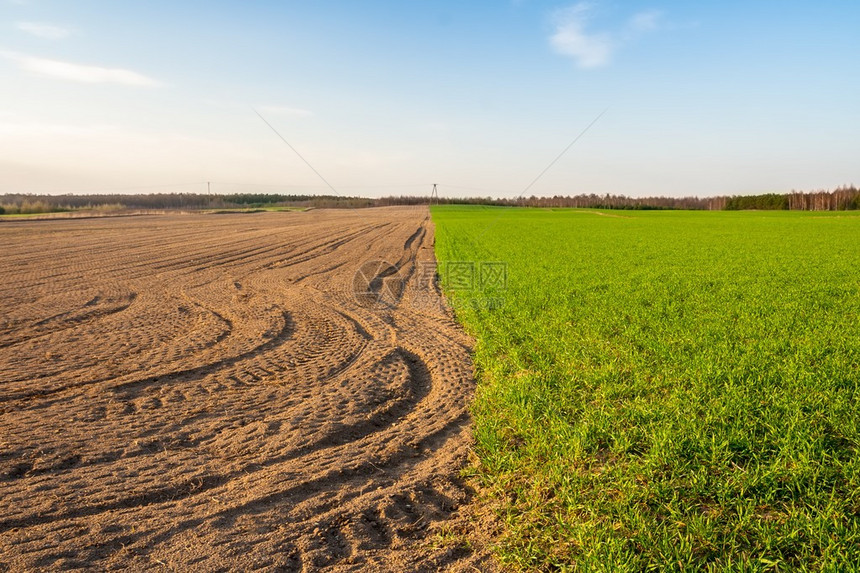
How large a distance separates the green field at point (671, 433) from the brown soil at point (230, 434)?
1.89 feet

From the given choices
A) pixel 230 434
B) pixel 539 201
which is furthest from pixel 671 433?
pixel 539 201

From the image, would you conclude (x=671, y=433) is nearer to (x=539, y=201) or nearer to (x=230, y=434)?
(x=230, y=434)

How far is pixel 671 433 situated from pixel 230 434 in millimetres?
4202

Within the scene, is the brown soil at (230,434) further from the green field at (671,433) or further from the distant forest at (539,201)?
the distant forest at (539,201)

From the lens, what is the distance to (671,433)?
4734mm

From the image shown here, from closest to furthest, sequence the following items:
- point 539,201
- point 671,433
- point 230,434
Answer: point 671,433 < point 230,434 < point 539,201

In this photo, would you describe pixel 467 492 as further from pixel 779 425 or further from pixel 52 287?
pixel 52 287

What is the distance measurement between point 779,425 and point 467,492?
2993 mm

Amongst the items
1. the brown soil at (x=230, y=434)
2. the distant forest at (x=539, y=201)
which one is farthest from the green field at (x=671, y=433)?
the distant forest at (x=539, y=201)

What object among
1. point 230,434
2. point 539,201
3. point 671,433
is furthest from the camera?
point 539,201

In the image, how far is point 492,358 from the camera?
7.73 meters

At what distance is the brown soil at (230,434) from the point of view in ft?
11.8

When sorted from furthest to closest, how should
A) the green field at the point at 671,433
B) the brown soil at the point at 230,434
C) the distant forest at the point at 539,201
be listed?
the distant forest at the point at 539,201
the brown soil at the point at 230,434
the green field at the point at 671,433

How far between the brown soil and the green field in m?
0.58
